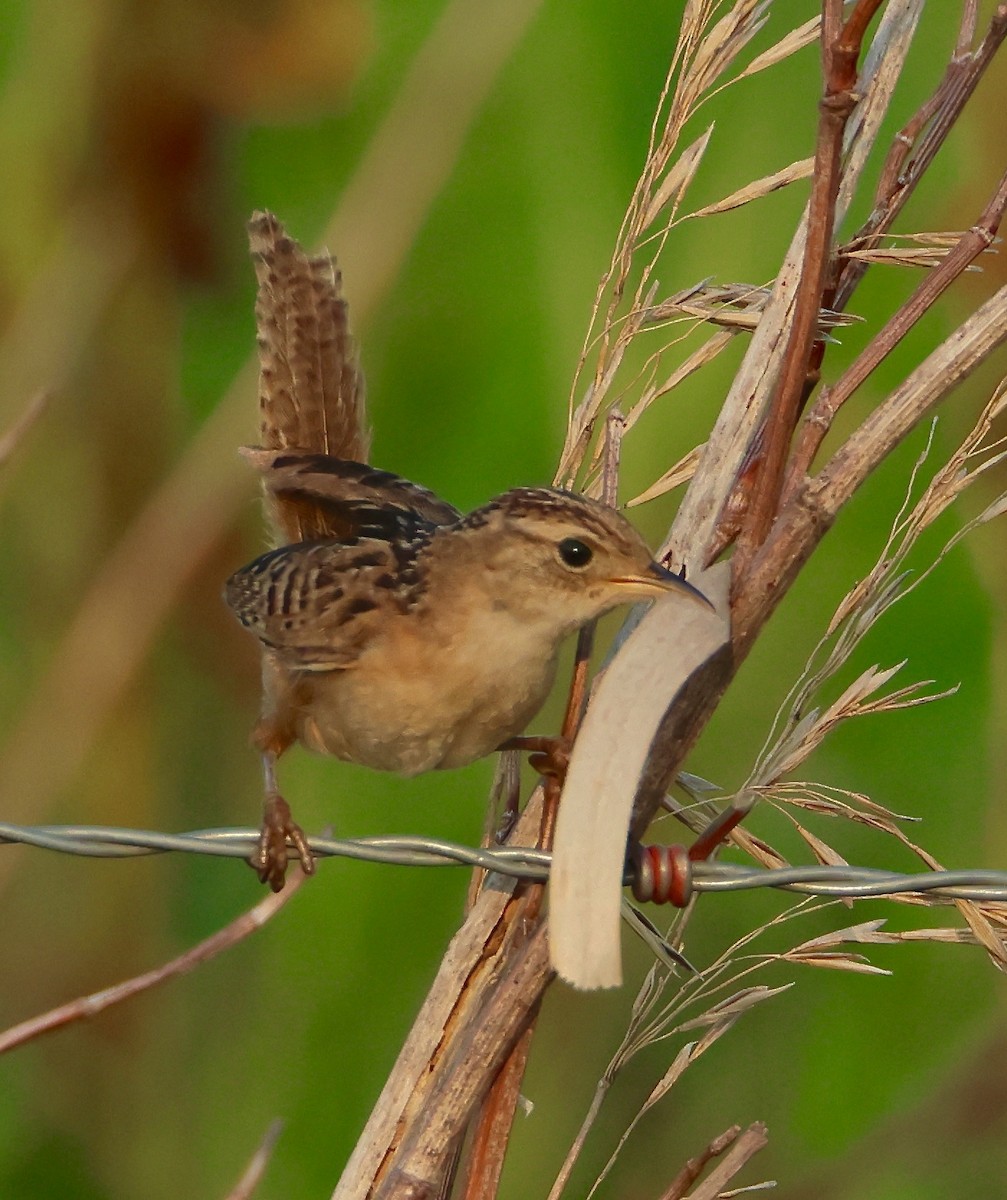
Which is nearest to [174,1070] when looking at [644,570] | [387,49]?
[644,570]

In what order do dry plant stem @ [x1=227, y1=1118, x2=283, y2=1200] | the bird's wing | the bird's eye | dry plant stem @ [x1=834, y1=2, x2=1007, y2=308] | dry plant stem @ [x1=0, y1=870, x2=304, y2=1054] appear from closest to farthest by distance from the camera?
1. dry plant stem @ [x1=0, y1=870, x2=304, y2=1054]
2. dry plant stem @ [x1=227, y1=1118, x2=283, y2=1200]
3. dry plant stem @ [x1=834, y1=2, x2=1007, y2=308]
4. the bird's eye
5. the bird's wing

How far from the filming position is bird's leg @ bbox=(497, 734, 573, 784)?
7.17ft

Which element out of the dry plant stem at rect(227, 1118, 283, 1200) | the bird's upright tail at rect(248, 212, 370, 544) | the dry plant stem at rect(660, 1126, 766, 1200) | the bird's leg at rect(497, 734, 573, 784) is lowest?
the dry plant stem at rect(227, 1118, 283, 1200)

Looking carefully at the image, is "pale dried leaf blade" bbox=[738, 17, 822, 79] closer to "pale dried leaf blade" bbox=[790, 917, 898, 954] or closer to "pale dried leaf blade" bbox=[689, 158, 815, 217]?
"pale dried leaf blade" bbox=[689, 158, 815, 217]

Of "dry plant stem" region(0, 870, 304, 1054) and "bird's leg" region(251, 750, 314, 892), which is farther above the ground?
"bird's leg" region(251, 750, 314, 892)

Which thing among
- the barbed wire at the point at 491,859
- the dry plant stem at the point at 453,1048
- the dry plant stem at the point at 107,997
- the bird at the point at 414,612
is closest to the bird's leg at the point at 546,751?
the bird at the point at 414,612

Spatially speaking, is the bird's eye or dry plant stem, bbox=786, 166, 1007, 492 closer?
dry plant stem, bbox=786, 166, 1007, 492

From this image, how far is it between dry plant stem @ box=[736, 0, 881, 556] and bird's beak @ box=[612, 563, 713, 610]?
86 mm

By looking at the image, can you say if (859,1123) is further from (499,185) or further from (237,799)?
(499,185)

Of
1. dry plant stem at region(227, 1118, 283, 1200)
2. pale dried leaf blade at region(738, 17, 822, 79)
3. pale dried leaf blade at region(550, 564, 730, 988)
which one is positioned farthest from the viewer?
pale dried leaf blade at region(738, 17, 822, 79)

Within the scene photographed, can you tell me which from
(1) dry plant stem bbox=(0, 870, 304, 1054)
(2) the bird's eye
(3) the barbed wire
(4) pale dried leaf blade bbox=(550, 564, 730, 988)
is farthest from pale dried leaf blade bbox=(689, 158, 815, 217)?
(1) dry plant stem bbox=(0, 870, 304, 1054)

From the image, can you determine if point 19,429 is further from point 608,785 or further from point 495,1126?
point 495,1126

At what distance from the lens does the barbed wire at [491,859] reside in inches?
66.2

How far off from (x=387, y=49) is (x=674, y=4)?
0.74 meters
